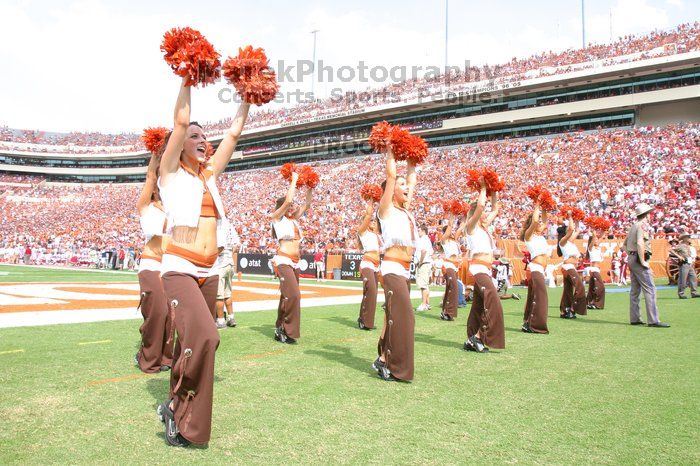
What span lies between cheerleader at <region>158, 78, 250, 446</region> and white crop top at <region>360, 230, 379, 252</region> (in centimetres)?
539

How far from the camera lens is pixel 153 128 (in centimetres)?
536

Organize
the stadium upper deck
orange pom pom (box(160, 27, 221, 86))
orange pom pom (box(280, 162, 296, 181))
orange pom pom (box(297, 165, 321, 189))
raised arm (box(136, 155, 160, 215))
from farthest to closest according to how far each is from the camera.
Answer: the stadium upper deck
orange pom pom (box(297, 165, 321, 189))
orange pom pom (box(280, 162, 296, 181))
raised arm (box(136, 155, 160, 215))
orange pom pom (box(160, 27, 221, 86))

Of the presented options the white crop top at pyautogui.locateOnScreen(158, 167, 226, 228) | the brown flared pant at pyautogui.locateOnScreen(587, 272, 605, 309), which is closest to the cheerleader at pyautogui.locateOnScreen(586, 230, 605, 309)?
the brown flared pant at pyautogui.locateOnScreen(587, 272, 605, 309)

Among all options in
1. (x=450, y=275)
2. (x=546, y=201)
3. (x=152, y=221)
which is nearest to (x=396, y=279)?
(x=152, y=221)

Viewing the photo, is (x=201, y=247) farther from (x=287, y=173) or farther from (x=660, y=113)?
(x=660, y=113)

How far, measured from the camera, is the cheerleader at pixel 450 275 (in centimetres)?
1077

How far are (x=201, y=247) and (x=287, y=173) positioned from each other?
369 cm

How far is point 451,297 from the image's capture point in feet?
35.8

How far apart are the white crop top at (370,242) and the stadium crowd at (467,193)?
1620cm

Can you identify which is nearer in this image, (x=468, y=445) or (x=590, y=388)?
(x=468, y=445)

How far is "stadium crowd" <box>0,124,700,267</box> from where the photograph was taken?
26.6 m

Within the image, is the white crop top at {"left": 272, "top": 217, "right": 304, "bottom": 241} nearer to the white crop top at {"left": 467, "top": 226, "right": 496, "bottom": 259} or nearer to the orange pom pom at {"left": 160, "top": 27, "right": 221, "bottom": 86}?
the white crop top at {"left": 467, "top": 226, "right": 496, "bottom": 259}

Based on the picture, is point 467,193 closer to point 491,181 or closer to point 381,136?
point 491,181

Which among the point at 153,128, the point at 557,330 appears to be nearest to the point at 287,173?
the point at 153,128
